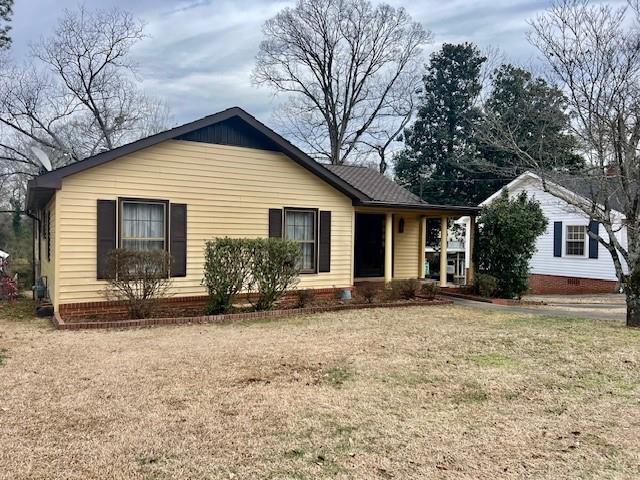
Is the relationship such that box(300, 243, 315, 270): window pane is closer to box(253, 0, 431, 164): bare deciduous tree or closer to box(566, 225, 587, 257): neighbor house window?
box(566, 225, 587, 257): neighbor house window

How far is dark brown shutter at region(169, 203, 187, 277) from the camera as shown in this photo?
10289 mm

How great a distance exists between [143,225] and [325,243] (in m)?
4.35

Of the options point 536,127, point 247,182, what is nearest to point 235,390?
point 247,182

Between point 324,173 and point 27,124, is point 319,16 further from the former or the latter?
point 324,173

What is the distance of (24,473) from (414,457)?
8.56ft

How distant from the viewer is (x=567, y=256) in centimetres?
2003

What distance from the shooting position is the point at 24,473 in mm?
3234

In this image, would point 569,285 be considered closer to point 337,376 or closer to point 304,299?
point 304,299

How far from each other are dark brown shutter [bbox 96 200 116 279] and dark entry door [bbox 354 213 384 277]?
7383 millimetres

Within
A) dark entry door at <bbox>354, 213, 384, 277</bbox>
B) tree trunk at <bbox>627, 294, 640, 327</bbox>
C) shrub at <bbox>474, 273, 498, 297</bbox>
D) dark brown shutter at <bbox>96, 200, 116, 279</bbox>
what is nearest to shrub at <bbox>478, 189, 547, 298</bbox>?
shrub at <bbox>474, 273, 498, 297</bbox>

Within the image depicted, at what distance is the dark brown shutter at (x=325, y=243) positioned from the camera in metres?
12.3

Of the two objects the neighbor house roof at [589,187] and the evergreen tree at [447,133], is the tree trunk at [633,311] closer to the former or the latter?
the neighbor house roof at [589,187]

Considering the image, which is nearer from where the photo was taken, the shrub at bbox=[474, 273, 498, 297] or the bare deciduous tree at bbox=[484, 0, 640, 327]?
the bare deciduous tree at bbox=[484, 0, 640, 327]

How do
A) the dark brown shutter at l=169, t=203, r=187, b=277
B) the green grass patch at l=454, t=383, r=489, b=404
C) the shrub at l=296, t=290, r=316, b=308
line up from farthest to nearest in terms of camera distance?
the shrub at l=296, t=290, r=316, b=308, the dark brown shutter at l=169, t=203, r=187, b=277, the green grass patch at l=454, t=383, r=489, b=404
